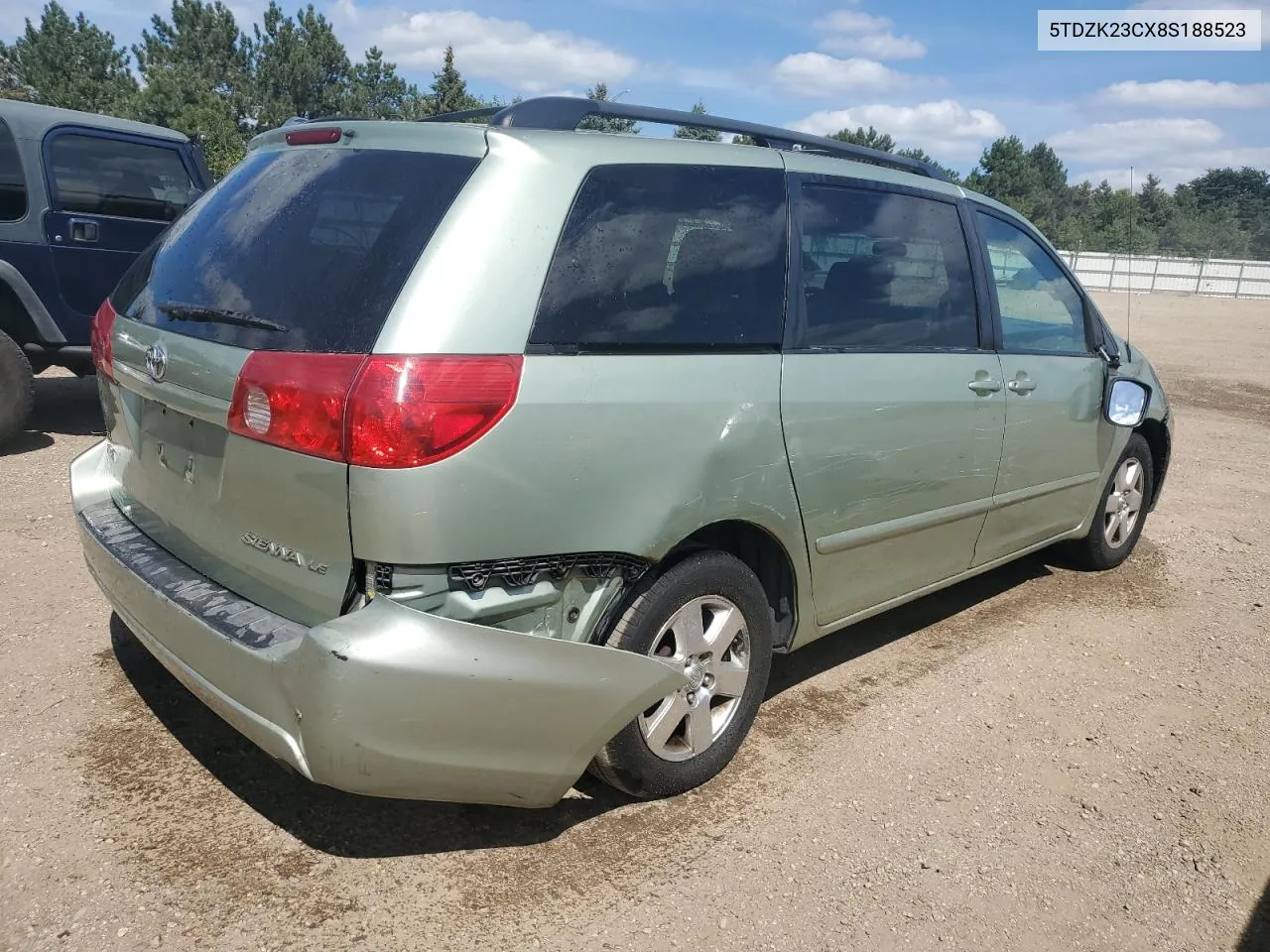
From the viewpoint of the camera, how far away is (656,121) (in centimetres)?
291

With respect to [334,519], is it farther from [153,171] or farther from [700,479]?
[153,171]

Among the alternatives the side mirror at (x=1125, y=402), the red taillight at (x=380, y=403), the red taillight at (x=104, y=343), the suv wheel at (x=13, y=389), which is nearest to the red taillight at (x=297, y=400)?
the red taillight at (x=380, y=403)

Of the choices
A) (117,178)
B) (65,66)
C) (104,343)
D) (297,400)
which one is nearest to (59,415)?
(117,178)

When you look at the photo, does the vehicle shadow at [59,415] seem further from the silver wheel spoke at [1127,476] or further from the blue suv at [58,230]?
the silver wheel spoke at [1127,476]

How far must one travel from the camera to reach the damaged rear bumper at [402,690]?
6.91 ft

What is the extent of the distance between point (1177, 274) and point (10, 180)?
4625cm

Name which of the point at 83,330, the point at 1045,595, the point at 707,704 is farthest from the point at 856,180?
the point at 83,330

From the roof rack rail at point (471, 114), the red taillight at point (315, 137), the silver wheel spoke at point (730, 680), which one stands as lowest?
the silver wheel spoke at point (730, 680)

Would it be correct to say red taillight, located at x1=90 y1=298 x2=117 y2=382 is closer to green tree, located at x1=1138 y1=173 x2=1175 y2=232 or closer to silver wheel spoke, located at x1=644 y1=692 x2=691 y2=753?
silver wheel spoke, located at x1=644 y1=692 x2=691 y2=753

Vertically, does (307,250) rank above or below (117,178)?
below

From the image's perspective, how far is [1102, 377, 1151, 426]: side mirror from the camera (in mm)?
4516

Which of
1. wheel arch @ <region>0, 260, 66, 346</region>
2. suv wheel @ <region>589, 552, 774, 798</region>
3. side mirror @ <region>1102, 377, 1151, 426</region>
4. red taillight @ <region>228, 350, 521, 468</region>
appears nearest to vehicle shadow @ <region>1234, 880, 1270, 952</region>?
suv wheel @ <region>589, 552, 774, 798</region>

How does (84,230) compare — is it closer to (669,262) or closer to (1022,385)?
(669,262)

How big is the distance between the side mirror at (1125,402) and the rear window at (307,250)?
339 centimetres
